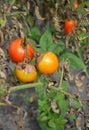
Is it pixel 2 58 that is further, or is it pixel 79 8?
pixel 79 8

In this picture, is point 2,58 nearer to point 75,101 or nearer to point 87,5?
point 75,101

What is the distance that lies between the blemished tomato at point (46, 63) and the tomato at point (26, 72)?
38 millimetres

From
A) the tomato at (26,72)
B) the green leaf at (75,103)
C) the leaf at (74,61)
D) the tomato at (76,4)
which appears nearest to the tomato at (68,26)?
the tomato at (76,4)

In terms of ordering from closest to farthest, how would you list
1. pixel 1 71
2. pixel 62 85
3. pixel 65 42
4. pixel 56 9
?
pixel 1 71
pixel 62 85
pixel 65 42
pixel 56 9

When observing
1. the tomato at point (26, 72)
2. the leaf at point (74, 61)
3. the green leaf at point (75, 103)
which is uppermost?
the tomato at point (26, 72)

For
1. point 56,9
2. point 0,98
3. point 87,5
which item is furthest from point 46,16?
point 0,98

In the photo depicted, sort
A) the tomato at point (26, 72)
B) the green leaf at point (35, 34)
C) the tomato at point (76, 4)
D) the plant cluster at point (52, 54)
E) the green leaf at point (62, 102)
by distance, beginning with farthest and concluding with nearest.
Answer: the tomato at point (76, 4) < the green leaf at point (35, 34) < the green leaf at point (62, 102) < the plant cluster at point (52, 54) < the tomato at point (26, 72)

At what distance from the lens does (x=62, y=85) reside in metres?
1.64

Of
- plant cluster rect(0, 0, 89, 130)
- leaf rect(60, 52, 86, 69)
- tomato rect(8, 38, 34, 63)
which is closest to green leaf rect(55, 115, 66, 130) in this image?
plant cluster rect(0, 0, 89, 130)

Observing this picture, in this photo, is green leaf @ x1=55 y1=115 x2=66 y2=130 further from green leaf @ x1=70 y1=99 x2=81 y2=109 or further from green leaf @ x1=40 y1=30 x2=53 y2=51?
green leaf @ x1=40 y1=30 x2=53 y2=51

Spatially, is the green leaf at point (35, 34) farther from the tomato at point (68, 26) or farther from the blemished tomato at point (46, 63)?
the blemished tomato at point (46, 63)

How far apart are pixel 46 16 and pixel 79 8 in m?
0.19

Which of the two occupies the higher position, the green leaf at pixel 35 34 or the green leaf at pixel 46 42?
the green leaf at pixel 46 42

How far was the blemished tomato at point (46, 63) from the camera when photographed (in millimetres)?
1430
